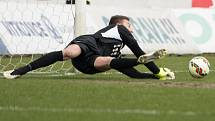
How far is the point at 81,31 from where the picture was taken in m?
14.1

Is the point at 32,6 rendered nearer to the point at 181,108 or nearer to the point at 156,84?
the point at 156,84

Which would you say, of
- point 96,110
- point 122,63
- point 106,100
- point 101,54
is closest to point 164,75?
point 122,63

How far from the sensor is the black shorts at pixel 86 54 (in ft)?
35.7

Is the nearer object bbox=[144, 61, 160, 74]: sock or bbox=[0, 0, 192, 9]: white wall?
bbox=[144, 61, 160, 74]: sock

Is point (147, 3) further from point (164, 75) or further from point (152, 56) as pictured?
point (152, 56)

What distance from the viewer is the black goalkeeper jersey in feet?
35.9

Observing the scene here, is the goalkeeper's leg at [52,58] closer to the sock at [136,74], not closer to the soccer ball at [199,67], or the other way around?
the sock at [136,74]

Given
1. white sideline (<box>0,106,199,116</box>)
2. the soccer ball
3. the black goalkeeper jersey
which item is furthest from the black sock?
white sideline (<box>0,106,199,116</box>)

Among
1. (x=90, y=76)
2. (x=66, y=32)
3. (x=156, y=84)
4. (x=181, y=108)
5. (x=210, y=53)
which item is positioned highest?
(x=181, y=108)

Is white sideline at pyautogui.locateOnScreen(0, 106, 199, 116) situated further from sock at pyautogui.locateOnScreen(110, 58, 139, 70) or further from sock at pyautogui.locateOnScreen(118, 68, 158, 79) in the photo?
sock at pyautogui.locateOnScreen(118, 68, 158, 79)

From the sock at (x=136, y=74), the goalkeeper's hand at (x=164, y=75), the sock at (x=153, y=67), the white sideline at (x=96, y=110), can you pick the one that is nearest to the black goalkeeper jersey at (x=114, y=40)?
the sock at (x=153, y=67)

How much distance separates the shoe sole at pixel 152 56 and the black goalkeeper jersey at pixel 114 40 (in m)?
0.66

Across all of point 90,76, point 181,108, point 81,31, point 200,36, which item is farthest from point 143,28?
point 181,108

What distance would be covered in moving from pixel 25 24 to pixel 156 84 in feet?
32.9
